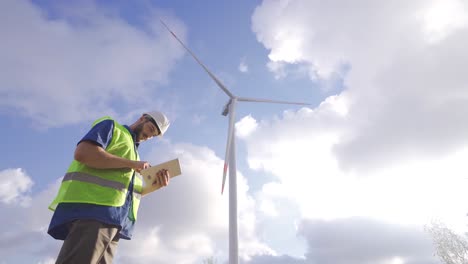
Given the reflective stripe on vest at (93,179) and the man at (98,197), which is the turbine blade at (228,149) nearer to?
the man at (98,197)

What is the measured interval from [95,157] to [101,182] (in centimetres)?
35

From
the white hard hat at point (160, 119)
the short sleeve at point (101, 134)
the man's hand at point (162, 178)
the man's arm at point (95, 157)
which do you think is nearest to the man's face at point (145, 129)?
the white hard hat at point (160, 119)

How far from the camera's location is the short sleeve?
4.28 meters

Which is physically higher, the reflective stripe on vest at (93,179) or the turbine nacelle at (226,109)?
the turbine nacelle at (226,109)

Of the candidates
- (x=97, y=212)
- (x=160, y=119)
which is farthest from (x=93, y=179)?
(x=160, y=119)

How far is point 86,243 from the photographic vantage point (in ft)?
12.5

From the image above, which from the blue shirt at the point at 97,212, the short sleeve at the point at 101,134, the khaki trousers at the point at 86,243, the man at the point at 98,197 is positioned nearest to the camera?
the khaki trousers at the point at 86,243

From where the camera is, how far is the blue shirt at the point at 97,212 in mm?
4023

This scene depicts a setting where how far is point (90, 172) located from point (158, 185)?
90cm

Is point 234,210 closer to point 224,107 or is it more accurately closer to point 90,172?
point 224,107

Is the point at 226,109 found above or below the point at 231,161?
above

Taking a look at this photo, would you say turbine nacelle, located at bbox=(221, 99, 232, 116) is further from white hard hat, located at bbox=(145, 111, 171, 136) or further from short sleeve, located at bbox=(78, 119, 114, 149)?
short sleeve, located at bbox=(78, 119, 114, 149)

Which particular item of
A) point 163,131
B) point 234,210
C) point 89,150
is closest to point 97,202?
point 89,150

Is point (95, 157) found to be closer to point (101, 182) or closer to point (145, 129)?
point (101, 182)
